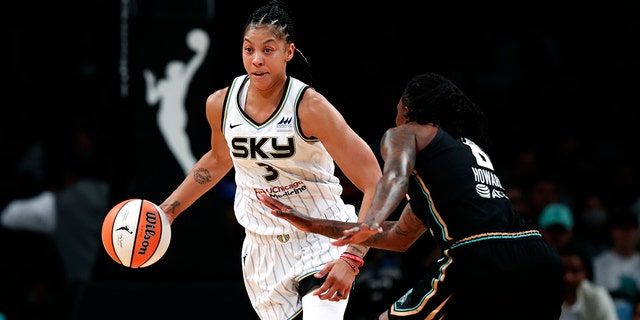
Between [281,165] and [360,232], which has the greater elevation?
[360,232]

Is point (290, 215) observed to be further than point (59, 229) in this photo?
No

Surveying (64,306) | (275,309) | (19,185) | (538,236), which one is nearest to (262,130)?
(275,309)

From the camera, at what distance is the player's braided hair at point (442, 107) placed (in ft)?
16.0

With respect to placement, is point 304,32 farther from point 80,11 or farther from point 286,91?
point 286,91

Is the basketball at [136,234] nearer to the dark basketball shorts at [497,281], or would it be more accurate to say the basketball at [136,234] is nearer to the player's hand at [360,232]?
the player's hand at [360,232]

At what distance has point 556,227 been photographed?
8625 mm

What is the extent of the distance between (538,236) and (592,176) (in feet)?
22.4

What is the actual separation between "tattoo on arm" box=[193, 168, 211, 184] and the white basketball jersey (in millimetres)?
372

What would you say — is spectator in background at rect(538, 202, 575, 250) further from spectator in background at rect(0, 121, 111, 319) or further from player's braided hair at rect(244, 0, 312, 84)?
spectator in background at rect(0, 121, 111, 319)

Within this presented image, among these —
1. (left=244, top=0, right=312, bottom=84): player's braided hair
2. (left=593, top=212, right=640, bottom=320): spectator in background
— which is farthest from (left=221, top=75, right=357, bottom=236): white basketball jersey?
(left=593, top=212, right=640, bottom=320): spectator in background

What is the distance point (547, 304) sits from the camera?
459cm

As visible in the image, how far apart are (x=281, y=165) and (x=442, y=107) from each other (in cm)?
92

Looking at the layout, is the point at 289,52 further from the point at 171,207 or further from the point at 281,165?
the point at 171,207

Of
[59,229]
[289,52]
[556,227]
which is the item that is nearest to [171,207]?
[289,52]
